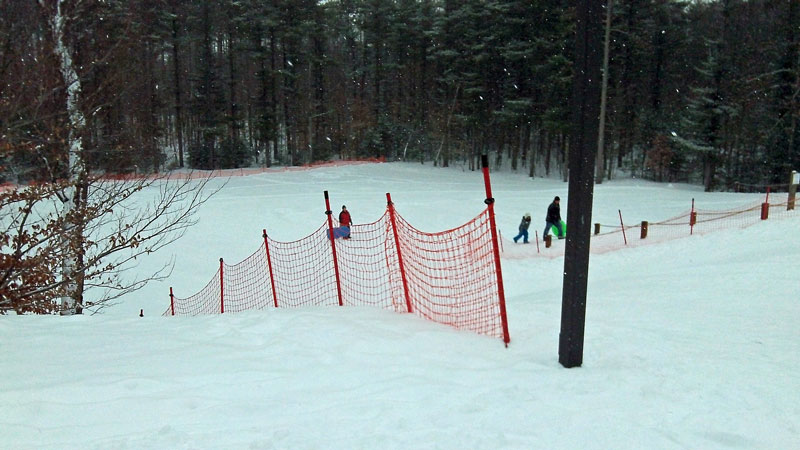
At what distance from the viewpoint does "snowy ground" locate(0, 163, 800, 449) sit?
3.28 m

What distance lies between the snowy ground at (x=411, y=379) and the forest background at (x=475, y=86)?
1938 centimetres

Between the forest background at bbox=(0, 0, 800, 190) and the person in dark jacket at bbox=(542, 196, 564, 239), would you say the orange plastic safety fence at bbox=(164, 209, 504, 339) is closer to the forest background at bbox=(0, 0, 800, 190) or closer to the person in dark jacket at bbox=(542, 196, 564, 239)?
the person in dark jacket at bbox=(542, 196, 564, 239)

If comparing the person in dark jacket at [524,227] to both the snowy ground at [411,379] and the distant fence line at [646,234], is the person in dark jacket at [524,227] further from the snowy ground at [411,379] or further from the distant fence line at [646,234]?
the snowy ground at [411,379]

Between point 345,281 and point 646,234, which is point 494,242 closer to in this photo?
point 345,281

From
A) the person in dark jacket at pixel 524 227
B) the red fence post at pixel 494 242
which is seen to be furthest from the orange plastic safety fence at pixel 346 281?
the person in dark jacket at pixel 524 227

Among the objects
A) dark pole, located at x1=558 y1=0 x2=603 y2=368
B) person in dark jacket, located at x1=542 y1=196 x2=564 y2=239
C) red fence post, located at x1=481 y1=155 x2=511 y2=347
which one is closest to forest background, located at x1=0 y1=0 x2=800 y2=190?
person in dark jacket, located at x1=542 y1=196 x2=564 y2=239

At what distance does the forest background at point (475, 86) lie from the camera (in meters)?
31.0

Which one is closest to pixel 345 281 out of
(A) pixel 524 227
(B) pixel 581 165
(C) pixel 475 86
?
(A) pixel 524 227

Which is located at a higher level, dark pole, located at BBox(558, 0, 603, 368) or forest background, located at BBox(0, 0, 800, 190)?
forest background, located at BBox(0, 0, 800, 190)

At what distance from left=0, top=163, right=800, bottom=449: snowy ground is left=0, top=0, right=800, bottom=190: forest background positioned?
A: 763 inches

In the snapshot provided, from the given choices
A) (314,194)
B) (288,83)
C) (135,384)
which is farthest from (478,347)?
(288,83)

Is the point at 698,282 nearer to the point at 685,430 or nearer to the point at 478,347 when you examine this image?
the point at 478,347

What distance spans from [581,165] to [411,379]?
2170mm

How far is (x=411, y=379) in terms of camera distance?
422cm
